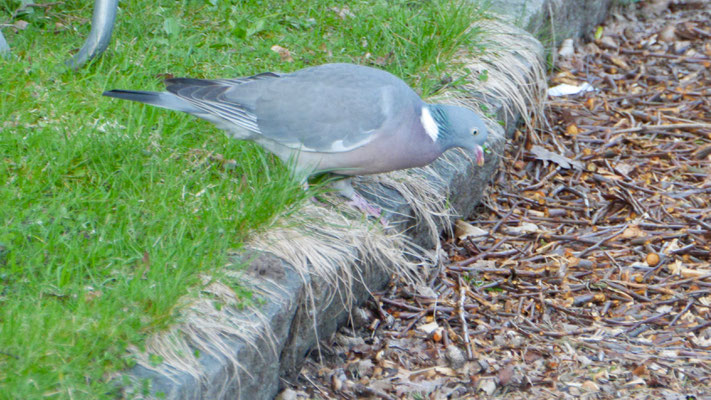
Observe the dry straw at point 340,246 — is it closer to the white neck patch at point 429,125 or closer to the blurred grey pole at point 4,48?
the white neck patch at point 429,125

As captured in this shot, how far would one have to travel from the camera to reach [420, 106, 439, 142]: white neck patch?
10.7 feet

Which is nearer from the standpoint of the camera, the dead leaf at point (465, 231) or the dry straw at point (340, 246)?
the dry straw at point (340, 246)

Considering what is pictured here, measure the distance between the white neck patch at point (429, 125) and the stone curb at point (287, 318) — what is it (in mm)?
416

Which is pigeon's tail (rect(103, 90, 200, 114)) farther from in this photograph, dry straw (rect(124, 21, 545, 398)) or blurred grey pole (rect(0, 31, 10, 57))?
blurred grey pole (rect(0, 31, 10, 57))

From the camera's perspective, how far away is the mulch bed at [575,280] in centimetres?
304

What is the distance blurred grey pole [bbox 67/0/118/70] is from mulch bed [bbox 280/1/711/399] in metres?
1.73

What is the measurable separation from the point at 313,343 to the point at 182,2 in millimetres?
2388

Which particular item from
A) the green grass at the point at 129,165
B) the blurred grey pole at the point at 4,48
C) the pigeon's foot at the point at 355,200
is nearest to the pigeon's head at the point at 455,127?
the pigeon's foot at the point at 355,200

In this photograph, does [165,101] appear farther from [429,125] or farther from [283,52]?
[283,52]

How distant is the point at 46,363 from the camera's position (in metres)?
2.28

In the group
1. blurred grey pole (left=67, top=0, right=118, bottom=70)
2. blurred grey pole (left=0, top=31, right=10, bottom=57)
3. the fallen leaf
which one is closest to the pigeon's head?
the fallen leaf

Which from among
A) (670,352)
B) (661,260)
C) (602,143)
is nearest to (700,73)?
(602,143)

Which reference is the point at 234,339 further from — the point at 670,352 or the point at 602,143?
the point at 602,143

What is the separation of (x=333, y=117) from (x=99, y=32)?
133cm
